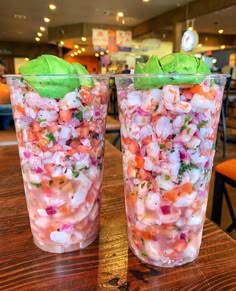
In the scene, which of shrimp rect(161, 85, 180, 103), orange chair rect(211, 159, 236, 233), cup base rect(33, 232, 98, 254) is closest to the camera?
shrimp rect(161, 85, 180, 103)

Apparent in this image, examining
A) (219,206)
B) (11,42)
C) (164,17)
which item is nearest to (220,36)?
(164,17)

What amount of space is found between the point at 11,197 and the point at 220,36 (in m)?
11.4

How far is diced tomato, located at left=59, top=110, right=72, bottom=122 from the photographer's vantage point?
40 cm

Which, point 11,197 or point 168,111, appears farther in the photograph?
point 11,197

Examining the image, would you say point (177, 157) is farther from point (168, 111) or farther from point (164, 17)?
point (164, 17)

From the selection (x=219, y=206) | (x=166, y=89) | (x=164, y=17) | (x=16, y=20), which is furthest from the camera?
(x=16, y=20)

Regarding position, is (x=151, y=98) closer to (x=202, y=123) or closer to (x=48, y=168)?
(x=202, y=123)

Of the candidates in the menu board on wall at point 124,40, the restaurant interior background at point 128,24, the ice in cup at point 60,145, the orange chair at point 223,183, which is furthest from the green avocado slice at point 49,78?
the menu board on wall at point 124,40

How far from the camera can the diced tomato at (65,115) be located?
397 mm

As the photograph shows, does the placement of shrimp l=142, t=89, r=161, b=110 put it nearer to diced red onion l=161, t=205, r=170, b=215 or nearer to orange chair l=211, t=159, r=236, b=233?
diced red onion l=161, t=205, r=170, b=215

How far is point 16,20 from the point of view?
7.84 meters

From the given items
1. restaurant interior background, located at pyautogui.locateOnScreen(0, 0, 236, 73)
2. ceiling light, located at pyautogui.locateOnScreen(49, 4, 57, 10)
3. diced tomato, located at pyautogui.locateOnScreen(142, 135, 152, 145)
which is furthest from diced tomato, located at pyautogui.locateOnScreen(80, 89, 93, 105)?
ceiling light, located at pyautogui.locateOnScreen(49, 4, 57, 10)

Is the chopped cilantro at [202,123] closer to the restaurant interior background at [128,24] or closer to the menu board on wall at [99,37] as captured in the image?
the restaurant interior background at [128,24]

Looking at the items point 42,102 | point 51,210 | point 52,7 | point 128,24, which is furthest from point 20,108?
point 128,24
